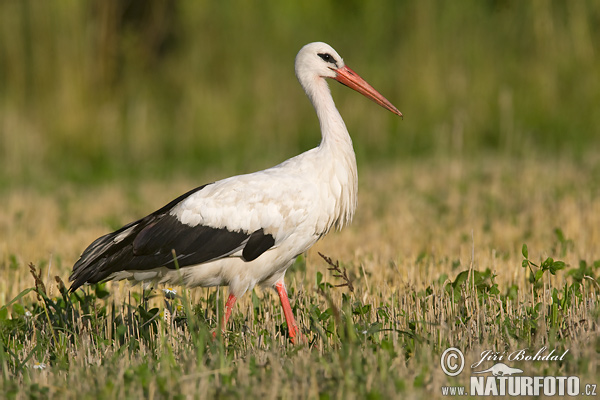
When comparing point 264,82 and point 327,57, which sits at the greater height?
point 264,82

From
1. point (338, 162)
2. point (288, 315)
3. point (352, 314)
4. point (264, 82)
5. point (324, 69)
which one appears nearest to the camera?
point (352, 314)

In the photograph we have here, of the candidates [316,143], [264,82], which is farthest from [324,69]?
[264,82]

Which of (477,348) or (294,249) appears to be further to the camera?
(294,249)

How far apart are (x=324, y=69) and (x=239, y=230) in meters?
1.24

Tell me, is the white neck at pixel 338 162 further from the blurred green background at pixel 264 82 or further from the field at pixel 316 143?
the blurred green background at pixel 264 82

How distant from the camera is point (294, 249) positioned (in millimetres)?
4527

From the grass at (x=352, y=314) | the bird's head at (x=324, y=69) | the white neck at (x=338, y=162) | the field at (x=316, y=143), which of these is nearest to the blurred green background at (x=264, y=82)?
the field at (x=316, y=143)

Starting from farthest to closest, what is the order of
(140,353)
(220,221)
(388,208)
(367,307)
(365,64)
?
(365,64) → (388,208) → (220,221) → (367,307) → (140,353)

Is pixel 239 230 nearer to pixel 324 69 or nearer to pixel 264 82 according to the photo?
pixel 324 69

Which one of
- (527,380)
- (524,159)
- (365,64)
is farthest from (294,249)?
(365,64)

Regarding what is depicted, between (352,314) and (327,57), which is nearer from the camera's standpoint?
(352,314)

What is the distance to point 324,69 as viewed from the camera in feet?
16.8

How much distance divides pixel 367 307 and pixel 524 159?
21.0 feet

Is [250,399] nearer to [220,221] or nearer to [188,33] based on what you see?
[220,221]
